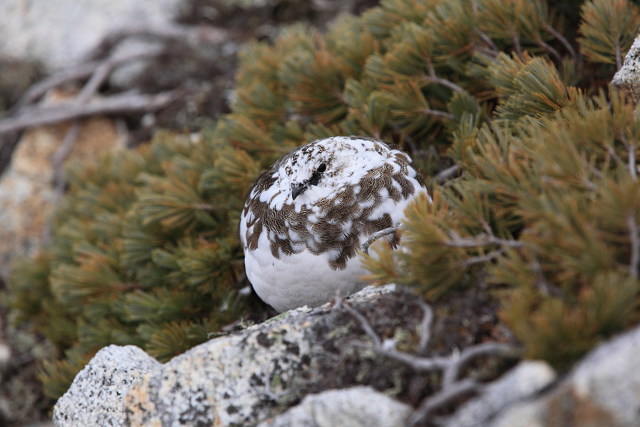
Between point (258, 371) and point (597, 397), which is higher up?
point (597, 397)

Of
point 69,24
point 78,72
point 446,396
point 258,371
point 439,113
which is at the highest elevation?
point 446,396

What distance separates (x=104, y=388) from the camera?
222 cm

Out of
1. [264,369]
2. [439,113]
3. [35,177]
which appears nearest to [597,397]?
[264,369]

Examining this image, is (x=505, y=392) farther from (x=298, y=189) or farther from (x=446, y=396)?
(x=298, y=189)

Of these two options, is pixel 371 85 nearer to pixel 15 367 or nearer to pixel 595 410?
pixel 595 410

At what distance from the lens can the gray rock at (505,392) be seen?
1390 mm

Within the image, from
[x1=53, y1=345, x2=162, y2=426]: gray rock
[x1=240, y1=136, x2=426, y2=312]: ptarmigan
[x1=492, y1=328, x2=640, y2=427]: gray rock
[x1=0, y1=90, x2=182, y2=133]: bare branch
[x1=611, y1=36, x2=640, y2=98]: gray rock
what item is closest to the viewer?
[x1=492, y1=328, x2=640, y2=427]: gray rock

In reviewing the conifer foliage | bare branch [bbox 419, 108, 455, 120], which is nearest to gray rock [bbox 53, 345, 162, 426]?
the conifer foliage

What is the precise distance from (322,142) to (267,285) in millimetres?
608

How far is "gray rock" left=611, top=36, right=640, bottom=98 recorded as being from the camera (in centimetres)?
234

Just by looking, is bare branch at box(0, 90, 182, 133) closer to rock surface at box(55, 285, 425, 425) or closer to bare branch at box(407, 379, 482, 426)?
rock surface at box(55, 285, 425, 425)

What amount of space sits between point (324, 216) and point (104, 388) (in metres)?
0.98

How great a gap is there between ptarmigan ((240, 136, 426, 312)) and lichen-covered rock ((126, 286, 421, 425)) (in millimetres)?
473

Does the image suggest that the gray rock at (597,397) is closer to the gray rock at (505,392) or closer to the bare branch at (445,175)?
the gray rock at (505,392)
